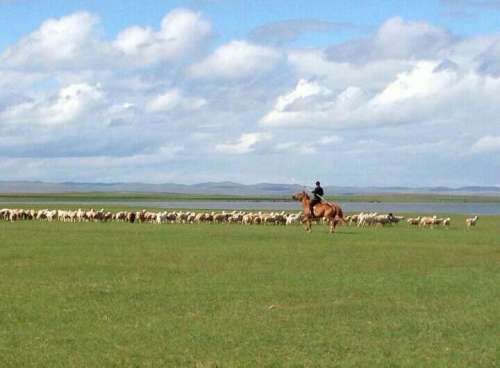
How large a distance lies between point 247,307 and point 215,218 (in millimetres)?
38775

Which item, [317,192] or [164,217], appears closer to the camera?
[317,192]

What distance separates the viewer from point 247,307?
16062 millimetres

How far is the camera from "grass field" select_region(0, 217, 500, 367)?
12.1 metres

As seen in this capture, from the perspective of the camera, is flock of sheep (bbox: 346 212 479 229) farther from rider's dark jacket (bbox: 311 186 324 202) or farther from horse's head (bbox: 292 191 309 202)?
rider's dark jacket (bbox: 311 186 324 202)

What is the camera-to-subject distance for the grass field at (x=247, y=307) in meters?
12.1

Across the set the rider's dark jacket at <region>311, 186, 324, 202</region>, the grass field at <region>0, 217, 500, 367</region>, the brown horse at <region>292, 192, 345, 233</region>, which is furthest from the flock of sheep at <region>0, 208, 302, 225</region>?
the grass field at <region>0, 217, 500, 367</region>

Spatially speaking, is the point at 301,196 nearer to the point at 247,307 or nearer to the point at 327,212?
the point at 327,212

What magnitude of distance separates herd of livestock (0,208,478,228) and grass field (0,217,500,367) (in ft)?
75.0

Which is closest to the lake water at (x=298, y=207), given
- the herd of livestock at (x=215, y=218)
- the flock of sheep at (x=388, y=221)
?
the flock of sheep at (x=388, y=221)

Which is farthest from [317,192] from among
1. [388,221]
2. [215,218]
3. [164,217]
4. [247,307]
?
[247,307]

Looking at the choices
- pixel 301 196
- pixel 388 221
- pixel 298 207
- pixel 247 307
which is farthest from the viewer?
pixel 298 207

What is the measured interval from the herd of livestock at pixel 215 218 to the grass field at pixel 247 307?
22849mm

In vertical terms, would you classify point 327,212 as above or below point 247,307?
above

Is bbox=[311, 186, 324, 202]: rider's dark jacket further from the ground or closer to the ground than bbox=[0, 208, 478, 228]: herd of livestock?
further from the ground
